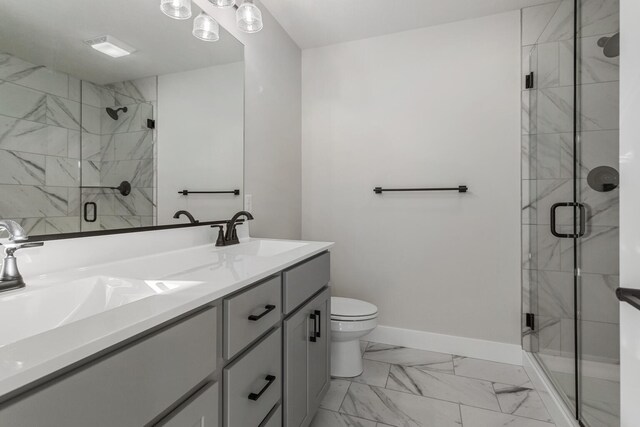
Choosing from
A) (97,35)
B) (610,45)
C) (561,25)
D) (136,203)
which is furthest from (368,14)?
(136,203)

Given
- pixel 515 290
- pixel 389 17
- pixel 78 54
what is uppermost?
pixel 389 17

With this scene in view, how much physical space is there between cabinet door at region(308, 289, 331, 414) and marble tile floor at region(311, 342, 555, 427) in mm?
201

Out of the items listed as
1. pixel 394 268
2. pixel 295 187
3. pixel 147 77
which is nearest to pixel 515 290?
pixel 394 268

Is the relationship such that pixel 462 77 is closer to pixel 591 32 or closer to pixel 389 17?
pixel 389 17

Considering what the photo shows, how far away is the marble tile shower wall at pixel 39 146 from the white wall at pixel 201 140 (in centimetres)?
34

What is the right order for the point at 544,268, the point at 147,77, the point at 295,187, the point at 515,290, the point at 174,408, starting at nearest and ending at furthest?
the point at 174,408
the point at 147,77
the point at 544,268
the point at 515,290
the point at 295,187

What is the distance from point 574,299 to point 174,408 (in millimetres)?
1782

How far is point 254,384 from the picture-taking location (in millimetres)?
937

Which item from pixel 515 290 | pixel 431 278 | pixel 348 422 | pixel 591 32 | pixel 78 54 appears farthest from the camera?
pixel 431 278

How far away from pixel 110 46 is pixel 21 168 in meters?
0.53

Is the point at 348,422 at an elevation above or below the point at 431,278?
below

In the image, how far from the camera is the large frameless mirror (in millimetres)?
883

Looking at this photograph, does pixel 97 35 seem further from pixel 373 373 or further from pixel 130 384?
pixel 373 373

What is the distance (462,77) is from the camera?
2160 mm
